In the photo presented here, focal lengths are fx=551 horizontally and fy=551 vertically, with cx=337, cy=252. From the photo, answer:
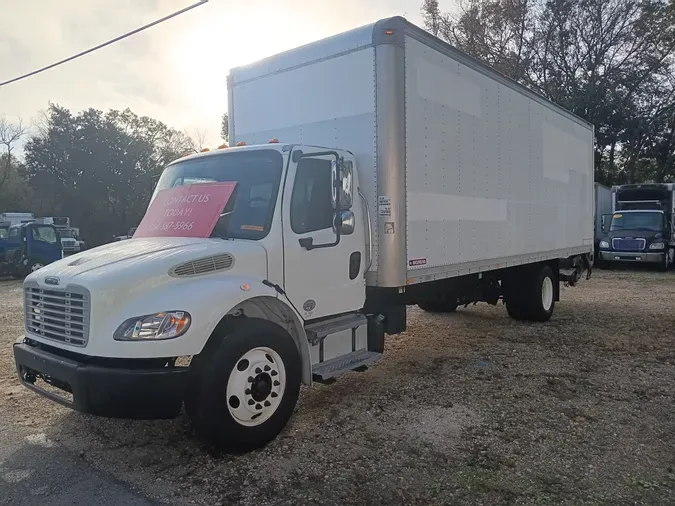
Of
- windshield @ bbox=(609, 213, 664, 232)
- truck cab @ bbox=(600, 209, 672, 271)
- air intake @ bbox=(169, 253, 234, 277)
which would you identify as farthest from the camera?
windshield @ bbox=(609, 213, 664, 232)

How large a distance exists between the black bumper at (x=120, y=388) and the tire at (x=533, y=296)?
6.69 meters

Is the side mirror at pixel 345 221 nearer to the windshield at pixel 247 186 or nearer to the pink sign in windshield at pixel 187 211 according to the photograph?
the windshield at pixel 247 186

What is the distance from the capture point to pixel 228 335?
13.3ft

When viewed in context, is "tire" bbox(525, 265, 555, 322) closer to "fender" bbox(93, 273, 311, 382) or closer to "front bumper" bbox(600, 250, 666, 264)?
"fender" bbox(93, 273, 311, 382)

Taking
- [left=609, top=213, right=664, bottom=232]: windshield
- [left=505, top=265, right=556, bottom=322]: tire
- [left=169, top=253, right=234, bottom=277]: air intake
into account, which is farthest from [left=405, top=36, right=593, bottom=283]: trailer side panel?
[left=609, top=213, right=664, bottom=232]: windshield

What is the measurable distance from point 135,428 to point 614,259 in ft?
62.6

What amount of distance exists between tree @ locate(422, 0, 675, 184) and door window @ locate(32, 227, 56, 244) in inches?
852

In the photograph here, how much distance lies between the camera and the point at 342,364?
5.13 metres

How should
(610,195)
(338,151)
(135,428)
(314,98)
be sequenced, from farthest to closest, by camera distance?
(610,195) → (314,98) → (338,151) → (135,428)

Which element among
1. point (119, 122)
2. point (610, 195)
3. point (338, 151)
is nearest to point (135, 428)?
point (338, 151)

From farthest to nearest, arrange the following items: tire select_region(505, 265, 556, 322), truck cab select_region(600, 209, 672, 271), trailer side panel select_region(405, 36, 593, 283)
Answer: truck cab select_region(600, 209, 672, 271) → tire select_region(505, 265, 556, 322) → trailer side panel select_region(405, 36, 593, 283)

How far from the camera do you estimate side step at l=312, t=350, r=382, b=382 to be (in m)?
4.82

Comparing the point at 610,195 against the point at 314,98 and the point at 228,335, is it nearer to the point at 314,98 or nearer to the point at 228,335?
the point at 314,98

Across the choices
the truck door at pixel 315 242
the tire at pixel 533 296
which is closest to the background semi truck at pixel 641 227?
the tire at pixel 533 296
